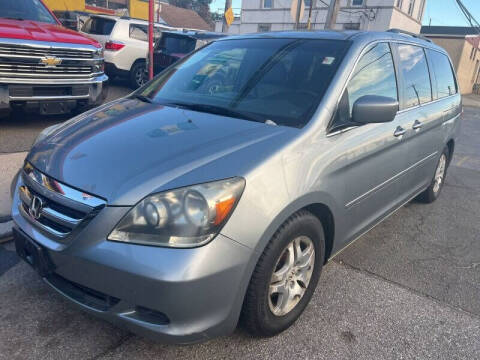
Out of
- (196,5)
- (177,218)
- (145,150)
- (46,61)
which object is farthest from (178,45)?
(196,5)

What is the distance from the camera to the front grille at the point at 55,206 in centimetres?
191

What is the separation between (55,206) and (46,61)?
14.3 ft

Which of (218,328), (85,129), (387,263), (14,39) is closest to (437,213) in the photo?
(387,263)

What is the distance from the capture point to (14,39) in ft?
17.3

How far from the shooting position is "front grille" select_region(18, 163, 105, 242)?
1.91 meters

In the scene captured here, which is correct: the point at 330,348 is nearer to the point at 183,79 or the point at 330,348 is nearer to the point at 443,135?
the point at 183,79

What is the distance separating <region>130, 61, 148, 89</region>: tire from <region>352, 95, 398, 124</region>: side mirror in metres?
8.97

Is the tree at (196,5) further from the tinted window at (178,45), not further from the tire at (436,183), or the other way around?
the tire at (436,183)

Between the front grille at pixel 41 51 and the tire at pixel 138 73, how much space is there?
449 centimetres

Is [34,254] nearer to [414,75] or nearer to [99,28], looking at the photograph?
[414,75]

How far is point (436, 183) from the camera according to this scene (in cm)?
484

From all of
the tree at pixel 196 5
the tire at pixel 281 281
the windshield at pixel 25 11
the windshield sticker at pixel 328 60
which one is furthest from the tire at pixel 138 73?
the tree at pixel 196 5

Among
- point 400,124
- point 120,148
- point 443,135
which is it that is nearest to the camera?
point 120,148

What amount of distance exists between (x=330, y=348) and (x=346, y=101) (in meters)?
1.51
